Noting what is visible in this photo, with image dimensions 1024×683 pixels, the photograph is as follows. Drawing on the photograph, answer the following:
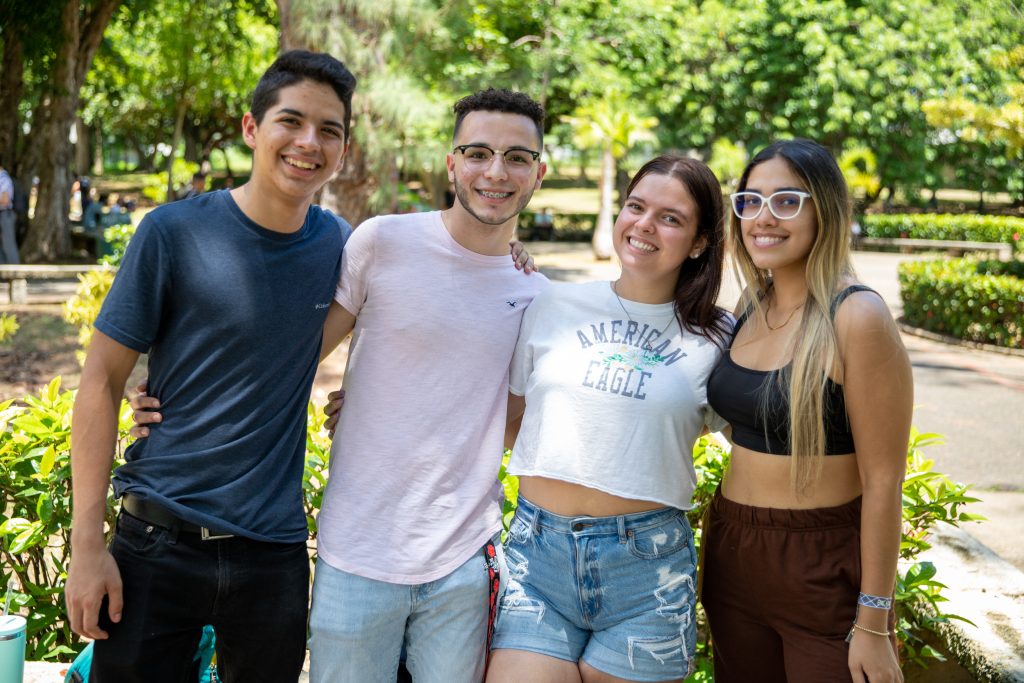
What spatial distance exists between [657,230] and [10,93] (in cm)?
1809

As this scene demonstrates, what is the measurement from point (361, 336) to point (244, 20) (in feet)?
92.9

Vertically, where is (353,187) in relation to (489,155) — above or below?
below

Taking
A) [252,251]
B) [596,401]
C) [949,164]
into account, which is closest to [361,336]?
[252,251]

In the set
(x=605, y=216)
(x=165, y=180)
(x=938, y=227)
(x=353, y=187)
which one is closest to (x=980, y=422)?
(x=353, y=187)

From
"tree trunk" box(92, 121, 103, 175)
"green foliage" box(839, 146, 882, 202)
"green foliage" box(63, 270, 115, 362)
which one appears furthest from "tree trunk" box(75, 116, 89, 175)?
"green foliage" box(63, 270, 115, 362)

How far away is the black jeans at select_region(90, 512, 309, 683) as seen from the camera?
7.36ft

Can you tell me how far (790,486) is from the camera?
2408mm

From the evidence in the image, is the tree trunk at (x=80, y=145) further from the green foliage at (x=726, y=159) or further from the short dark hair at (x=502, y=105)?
the short dark hair at (x=502, y=105)

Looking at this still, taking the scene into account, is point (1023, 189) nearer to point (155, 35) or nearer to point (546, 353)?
point (155, 35)

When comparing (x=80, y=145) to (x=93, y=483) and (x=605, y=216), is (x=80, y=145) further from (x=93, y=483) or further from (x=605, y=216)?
(x=93, y=483)

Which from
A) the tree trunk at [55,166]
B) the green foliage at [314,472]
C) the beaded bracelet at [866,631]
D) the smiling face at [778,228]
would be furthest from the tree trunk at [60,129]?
the beaded bracelet at [866,631]

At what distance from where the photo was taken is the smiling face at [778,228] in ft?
8.09

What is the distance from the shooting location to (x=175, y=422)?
7.53ft

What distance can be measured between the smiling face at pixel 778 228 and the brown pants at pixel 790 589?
67cm
